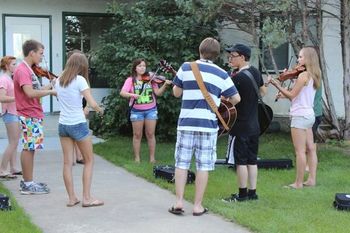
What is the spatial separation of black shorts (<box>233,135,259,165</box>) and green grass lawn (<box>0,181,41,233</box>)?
239cm

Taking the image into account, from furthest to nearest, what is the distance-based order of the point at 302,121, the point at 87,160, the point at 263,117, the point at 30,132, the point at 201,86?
the point at 263,117, the point at 302,121, the point at 30,132, the point at 87,160, the point at 201,86

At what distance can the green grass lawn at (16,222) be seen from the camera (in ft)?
17.5

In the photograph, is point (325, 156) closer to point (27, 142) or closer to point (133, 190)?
point (133, 190)

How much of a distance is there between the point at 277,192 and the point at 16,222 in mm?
3257

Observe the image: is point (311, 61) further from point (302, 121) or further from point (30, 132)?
point (30, 132)

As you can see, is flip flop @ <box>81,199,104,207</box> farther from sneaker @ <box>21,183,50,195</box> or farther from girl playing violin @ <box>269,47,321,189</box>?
girl playing violin @ <box>269,47,321,189</box>

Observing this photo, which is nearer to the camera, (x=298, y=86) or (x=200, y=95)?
(x=200, y=95)

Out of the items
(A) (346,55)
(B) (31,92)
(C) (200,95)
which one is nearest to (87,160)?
(B) (31,92)

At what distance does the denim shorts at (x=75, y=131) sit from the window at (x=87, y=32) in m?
8.21

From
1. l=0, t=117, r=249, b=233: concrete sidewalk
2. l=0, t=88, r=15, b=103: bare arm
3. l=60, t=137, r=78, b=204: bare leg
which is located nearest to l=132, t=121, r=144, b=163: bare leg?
l=0, t=117, r=249, b=233: concrete sidewalk

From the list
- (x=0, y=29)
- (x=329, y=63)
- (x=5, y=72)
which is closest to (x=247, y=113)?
(x=5, y=72)

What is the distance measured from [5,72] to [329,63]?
765cm

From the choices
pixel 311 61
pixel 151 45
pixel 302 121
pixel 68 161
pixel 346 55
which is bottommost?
pixel 68 161

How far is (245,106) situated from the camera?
634cm
